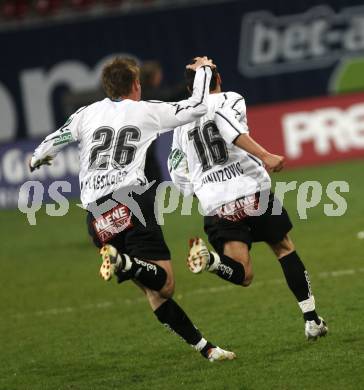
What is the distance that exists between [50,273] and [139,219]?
19.7 ft

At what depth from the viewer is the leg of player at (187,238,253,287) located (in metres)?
6.95

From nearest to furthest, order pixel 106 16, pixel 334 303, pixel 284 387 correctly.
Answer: pixel 284 387 < pixel 334 303 < pixel 106 16

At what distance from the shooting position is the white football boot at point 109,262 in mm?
6656

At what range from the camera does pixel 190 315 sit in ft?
31.5

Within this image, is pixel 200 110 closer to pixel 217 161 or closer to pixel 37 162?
pixel 217 161

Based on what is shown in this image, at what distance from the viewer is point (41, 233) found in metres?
16.7

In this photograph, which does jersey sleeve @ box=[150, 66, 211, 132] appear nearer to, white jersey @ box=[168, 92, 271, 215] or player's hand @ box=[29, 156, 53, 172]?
white jersey @ box=[168, 92, 271, 215]

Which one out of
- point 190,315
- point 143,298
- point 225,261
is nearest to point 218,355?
point 225,261

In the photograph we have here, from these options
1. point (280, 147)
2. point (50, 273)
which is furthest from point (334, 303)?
point (280, 147)

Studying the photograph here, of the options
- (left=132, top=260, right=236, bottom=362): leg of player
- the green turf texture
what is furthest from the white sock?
(left=132, top=260, right=236, bottom=362): leg of player

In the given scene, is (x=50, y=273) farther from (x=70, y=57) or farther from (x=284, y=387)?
(x=70, y=57)

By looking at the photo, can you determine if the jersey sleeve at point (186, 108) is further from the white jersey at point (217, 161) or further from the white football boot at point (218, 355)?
the white football boot at point (218, 355)

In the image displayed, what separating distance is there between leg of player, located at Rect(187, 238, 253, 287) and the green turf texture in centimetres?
59

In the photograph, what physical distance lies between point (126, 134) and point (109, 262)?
0.93 meters
